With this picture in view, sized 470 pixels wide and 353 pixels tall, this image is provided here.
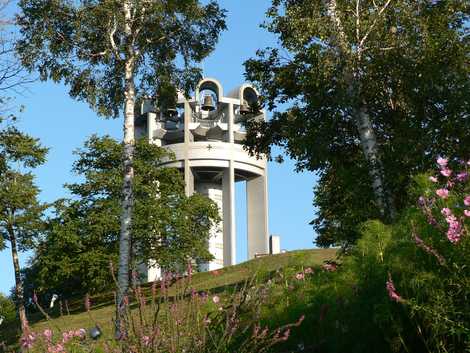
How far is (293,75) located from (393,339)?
1465cm

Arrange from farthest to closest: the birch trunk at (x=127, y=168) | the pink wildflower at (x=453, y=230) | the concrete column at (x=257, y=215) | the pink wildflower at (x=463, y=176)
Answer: the concrete column at (x=257, y=215)
the birch trunk at (x=127, y=168)
the pink wildflower at (x=463, y=176)
the pink wildflower at (x=453, y=230)

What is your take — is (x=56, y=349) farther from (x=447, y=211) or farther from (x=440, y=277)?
(x=447, y=211)

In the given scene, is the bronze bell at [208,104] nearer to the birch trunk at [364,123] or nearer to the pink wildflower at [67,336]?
the birch trunk at [364,123]

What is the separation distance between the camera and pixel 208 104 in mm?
60844

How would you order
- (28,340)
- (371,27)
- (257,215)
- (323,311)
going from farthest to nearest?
1. (257,215)
2. (371,27)
3. (323,311)
4. (28,340)

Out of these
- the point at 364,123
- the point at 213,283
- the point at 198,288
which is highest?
the point at 364,123

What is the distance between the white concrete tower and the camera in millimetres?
55781

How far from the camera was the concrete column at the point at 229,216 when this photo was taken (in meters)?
55.5

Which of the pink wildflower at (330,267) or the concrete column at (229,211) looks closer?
the pink wildflower at (330,267)

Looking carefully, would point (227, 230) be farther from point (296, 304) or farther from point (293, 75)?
point (296, 304)

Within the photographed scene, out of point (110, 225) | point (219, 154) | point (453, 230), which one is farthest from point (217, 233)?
point (453, 230)

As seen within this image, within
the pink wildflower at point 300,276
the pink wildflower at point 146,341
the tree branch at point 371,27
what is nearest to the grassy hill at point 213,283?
the pink wildflower at point 300,276

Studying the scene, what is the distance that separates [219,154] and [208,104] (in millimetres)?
6918

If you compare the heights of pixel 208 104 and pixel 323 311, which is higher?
pixel 208 104
